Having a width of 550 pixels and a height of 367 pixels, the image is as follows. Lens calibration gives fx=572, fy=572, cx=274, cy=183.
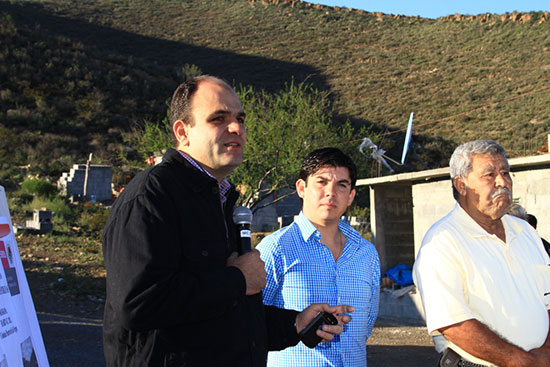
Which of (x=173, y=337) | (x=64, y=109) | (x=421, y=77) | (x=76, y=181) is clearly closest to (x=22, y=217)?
(x=76, y=181)

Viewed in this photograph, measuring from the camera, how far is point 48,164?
2816 cm

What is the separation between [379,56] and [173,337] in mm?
49010

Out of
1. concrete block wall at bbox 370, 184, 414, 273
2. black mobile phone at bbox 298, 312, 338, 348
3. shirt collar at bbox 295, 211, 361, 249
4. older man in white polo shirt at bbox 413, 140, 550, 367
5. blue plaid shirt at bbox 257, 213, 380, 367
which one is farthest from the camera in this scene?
concrete block wall at bbox 370, 184, 414, 273

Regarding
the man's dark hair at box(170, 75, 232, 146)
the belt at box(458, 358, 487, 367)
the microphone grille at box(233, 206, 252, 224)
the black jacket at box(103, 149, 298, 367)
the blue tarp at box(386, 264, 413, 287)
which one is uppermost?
the man's dark hair at box(170, 75, 232, 146)

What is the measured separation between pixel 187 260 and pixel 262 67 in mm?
46885

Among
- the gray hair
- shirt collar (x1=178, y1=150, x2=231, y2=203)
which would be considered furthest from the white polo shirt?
shirt collar (x1=178, y1=150, x2=231, y2=203)

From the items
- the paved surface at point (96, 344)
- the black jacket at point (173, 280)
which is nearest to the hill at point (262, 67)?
the paved surface at point (96, 344)

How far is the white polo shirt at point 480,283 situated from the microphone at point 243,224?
112cm

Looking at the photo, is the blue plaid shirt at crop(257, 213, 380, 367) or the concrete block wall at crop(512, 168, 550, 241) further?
the concrete block wall at crop(512, 168, 550, 241)

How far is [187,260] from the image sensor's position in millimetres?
2074

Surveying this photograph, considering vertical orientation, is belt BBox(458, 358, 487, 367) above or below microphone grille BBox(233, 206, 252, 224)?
below

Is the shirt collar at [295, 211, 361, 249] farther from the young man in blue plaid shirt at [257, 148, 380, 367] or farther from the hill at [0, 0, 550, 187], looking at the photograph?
the hill at [0, 0, 550, 187]

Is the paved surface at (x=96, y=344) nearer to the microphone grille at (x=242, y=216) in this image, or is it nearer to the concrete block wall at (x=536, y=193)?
the concrete block wall at (x=536, y=193)

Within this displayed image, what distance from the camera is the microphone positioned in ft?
7.80
